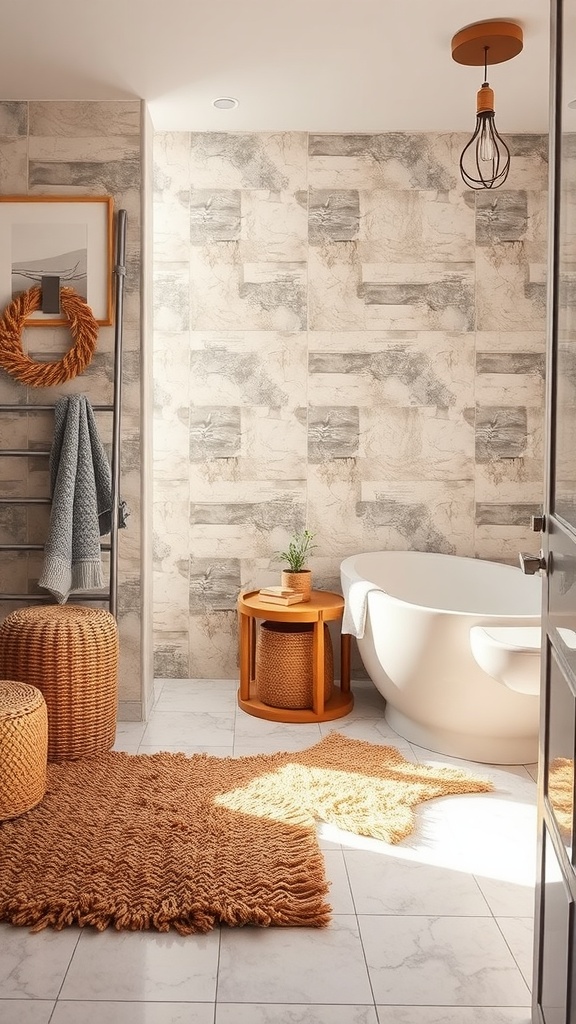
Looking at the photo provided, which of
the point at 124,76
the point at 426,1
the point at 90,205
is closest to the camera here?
the point at 426,1

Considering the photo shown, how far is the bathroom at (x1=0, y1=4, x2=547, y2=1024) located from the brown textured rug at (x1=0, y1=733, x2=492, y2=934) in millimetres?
1030

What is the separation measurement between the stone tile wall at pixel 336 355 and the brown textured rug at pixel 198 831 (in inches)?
47.0

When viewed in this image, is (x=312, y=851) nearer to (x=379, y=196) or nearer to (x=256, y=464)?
(x=256, y=464)

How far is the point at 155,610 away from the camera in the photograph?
4.31 metres

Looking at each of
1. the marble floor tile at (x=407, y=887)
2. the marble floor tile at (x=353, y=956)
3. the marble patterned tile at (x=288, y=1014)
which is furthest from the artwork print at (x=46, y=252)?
the marble patterned tile at (x=288, y=1014)

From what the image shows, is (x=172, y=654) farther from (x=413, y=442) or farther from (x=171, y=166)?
(x=171, y=166)

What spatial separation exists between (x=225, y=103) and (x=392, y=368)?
1356mm

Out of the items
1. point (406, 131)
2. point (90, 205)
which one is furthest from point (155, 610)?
point (406, 131)

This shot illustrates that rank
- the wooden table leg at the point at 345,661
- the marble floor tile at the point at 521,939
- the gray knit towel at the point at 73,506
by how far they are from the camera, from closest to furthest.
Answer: the marble floor tile at the point at 521,939
the gray knit towel at the point at 73,506
the wooden table leg at the point at 345,661

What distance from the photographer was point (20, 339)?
3.65 meters

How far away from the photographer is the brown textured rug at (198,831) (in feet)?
7.42

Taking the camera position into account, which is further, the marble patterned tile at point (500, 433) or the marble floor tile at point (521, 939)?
the marble patterned tile at point (500, 433)

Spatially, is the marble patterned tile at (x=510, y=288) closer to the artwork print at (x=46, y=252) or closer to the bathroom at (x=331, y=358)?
the bathroom at (x=331, y=358)

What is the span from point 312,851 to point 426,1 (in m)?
2.59
